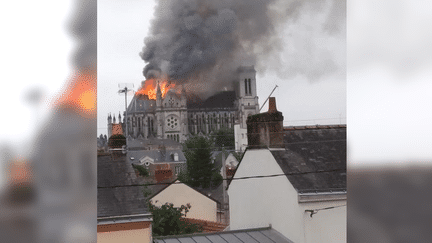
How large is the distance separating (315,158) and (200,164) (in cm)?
88

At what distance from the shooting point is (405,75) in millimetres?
1051

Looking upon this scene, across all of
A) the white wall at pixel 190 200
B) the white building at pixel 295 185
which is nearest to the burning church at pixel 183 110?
the white building at pixel 295 185

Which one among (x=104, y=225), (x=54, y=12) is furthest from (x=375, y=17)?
(x=104, y=225)

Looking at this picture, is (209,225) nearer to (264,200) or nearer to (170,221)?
(170,221)

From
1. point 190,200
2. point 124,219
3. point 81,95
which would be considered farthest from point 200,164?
point 81,95

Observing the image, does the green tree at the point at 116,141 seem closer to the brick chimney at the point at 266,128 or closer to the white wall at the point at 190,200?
the white wall at the point at 190,200

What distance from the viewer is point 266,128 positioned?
A: 342cm

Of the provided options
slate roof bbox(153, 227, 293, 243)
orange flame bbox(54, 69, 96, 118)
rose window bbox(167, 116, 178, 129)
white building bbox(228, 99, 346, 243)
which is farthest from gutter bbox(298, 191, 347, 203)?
orange flame bbox(54, 69, 96, 118)

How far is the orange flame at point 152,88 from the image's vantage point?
3.17 meters

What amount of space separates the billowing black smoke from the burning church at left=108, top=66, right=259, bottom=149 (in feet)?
0.28

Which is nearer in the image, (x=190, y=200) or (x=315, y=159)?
(x=190, y=200)

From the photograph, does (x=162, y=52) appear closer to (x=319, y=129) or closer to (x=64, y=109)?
(x=319, y=129)

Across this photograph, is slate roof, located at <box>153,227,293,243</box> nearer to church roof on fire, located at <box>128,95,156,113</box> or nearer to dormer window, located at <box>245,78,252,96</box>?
church roof on fire, located at <box>128,95,156,113</box>

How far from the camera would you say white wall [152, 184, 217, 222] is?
10.8 ft
